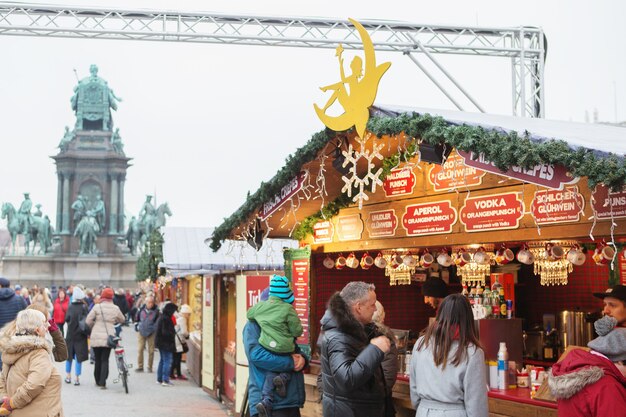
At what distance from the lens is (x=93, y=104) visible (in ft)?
209

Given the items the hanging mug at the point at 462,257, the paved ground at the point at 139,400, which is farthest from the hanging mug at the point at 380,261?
the paved ground at the point at 139,400

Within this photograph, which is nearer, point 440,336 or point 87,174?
point 440,336

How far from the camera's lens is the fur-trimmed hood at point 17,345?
6.88 meters

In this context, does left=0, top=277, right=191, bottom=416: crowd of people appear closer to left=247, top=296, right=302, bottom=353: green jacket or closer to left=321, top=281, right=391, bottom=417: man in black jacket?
left=247, top=296, right=302, bottom=353: green jacket

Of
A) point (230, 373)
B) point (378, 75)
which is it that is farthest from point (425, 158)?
point (230, 373)

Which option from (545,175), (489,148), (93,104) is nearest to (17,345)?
(489,148)

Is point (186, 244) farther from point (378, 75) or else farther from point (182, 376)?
point (378, 75)

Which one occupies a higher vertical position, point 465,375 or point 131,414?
point 465,375

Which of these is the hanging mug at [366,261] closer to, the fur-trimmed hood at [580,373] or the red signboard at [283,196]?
the red signboard at [283,196]

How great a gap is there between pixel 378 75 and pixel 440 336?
300cm

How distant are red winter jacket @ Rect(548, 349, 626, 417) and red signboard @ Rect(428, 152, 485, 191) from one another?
4.42 metres

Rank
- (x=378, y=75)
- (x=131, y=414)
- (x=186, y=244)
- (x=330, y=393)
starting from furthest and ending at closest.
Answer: (x=186, y=244) < (x=131, y=414) < (x=378, y=75) < (x=330, y=393)

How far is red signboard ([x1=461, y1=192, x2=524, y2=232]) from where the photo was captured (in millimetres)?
8867

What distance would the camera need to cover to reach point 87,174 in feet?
201
